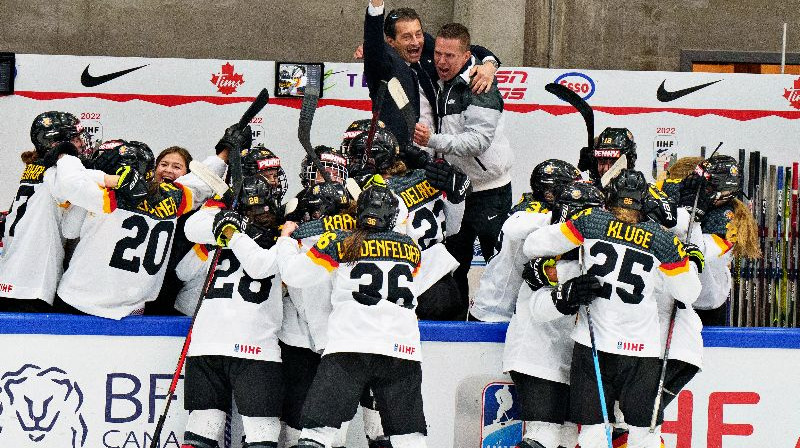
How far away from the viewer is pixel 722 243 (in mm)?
5688

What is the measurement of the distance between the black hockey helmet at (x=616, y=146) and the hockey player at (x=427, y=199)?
660mm

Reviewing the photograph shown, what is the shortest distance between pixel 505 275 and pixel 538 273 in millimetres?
A: 410

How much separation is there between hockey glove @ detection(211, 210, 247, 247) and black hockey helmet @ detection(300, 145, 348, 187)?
0.60 meters

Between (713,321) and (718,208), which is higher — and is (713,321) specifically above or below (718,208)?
below

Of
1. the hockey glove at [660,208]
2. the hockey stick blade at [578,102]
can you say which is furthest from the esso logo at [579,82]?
the hockey glove at [660,208]

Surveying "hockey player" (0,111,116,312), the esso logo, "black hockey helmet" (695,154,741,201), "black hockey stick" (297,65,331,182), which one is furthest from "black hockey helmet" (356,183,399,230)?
the esso logo

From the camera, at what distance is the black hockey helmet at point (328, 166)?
5660 millimetres

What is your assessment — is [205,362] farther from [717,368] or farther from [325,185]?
[717,368]

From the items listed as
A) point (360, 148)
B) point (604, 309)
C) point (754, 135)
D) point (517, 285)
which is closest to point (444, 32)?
point (360, 148)

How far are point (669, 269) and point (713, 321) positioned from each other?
1.07 metres

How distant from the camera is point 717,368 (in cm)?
570

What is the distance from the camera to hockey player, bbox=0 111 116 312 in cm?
555

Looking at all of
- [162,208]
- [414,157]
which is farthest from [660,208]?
[162,208]

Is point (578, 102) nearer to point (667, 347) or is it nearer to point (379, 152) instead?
point (379, 152)
